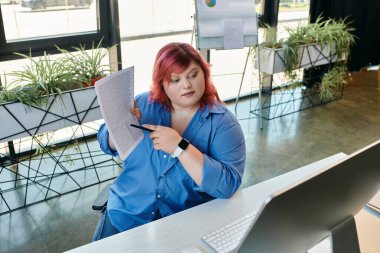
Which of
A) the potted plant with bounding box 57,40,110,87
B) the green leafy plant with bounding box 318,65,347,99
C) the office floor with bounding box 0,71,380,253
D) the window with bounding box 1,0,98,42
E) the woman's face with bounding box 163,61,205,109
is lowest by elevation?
the office floor with bounding box 0,71,380,253

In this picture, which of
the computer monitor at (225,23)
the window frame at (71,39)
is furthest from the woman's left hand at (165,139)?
the computer monitor at (225,23)

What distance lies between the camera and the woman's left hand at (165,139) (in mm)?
1208

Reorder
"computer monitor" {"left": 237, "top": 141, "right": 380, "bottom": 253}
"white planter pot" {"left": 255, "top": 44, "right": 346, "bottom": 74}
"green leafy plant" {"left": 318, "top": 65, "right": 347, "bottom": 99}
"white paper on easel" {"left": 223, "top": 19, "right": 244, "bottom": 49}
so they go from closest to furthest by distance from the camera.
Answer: "computer monitor" {"left": 237, "top": 141, "right": 380, "bottom": 253} < "white paper on easel" {"left": 223, "top": 19, "right": 244, "bottom": 49} < "white planter pot" {"left": 255, "top": 44, "right": 346, "bottom": 74} < "green leafy plant" {"left": 318, "top": 65, "right": 347, "bottom": 99}

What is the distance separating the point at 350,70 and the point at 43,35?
3958 millimetres

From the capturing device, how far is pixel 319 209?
0.71 metres

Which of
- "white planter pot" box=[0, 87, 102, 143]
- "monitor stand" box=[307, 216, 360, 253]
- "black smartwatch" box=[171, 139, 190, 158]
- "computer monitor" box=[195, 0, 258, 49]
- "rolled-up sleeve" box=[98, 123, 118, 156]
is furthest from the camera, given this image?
"computer monitor" box=[195, 0, 258, 49]

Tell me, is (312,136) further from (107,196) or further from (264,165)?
(107,196)

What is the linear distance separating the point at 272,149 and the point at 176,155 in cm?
211

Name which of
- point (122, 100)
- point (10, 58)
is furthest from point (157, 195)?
point (10, 58)

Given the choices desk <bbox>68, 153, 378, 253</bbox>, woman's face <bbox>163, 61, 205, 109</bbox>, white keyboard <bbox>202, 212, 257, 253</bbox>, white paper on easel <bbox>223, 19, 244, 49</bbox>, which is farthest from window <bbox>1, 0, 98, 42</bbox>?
white keyboard <bbox>202, 212, 257, 253</bbox>

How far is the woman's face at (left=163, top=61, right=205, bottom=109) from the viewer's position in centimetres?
131

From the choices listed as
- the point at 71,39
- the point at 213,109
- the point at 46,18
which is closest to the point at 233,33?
the point at 71,39

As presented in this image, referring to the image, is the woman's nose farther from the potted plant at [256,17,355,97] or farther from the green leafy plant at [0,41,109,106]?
the potted plant at [256,17,355,97]

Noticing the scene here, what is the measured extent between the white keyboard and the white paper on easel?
222cm
